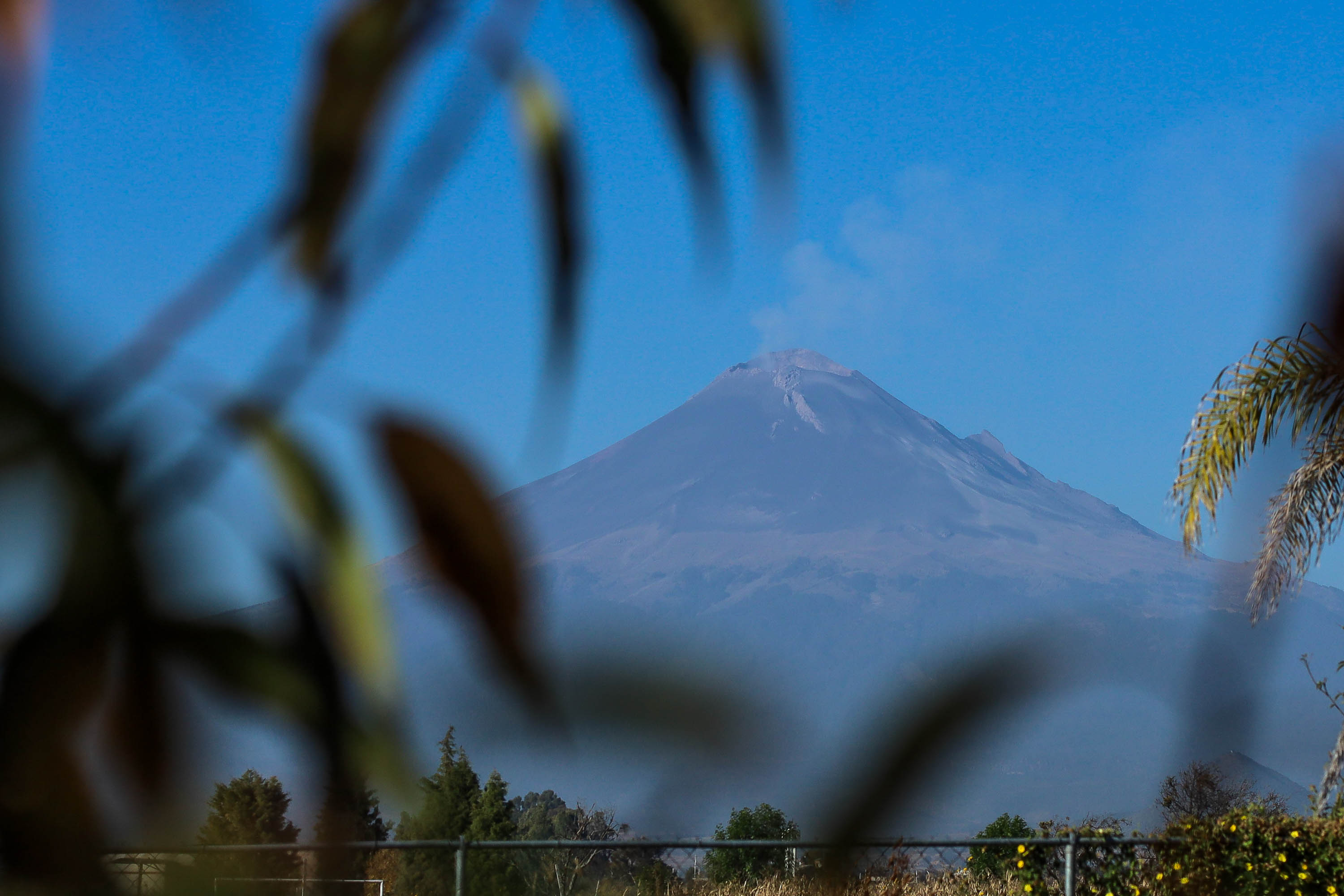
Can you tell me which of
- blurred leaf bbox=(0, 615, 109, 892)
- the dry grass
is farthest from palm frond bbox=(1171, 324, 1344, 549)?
blurred leaf bbox=(0, 615, 109, 892)

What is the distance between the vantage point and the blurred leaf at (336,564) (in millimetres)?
189

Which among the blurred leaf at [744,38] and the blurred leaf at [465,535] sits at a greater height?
the blurred leaf at [744,38]

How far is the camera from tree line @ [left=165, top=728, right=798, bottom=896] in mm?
200

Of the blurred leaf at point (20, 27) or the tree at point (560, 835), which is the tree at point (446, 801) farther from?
the blurred leaf at point (20, 27)

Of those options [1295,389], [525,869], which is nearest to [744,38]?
[525,869]

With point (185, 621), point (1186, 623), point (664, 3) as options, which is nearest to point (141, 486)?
point (185, 621)

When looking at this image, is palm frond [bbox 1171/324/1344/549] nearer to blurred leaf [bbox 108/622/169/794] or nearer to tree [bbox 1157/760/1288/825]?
tree [bbox 1157/760/1288/825]

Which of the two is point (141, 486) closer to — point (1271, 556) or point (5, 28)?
point (5, 28)

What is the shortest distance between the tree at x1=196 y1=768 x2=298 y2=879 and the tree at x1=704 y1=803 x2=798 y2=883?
0.09 metres

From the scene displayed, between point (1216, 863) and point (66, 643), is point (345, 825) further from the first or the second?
point (1216, 863)

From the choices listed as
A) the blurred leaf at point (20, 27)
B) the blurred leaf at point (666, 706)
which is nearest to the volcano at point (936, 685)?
the blurred leaf at point (666, 706)

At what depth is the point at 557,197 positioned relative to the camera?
22 cm

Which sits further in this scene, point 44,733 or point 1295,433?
point 1295,433

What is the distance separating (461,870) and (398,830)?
0.27ft
